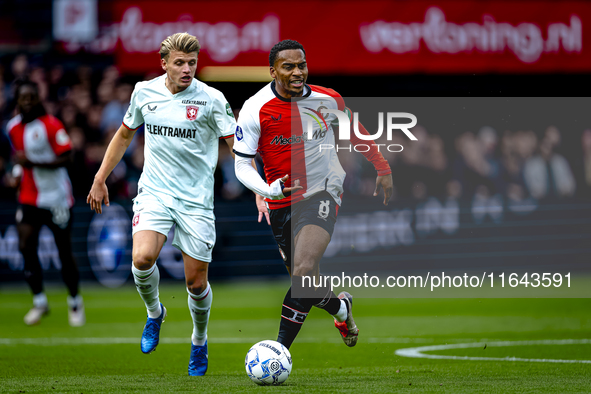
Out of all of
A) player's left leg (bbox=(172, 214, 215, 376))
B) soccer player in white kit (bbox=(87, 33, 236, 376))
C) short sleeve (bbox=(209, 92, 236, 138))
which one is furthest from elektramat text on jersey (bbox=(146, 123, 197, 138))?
player's left leg (bbox=(172, 214, 215, 376))

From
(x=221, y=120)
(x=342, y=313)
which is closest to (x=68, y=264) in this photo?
(x=221, y=120)

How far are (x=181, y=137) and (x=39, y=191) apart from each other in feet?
15.0

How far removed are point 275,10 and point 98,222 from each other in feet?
17.9

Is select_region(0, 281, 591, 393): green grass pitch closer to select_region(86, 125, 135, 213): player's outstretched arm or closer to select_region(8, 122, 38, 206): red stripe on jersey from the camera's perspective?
select_region(86, 125, 135, 213): player's outstretched arm

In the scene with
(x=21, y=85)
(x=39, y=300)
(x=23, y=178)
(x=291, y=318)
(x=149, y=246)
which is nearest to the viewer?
(x=291, y=318)

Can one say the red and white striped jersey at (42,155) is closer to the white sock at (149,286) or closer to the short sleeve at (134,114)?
the short sleeve at (134,114)

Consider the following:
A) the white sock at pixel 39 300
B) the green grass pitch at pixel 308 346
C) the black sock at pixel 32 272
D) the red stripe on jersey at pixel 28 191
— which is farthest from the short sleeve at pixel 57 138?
the green grass pitch at pixel 308 346

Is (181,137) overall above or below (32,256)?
above

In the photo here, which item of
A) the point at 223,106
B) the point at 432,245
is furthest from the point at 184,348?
the point at 432,245

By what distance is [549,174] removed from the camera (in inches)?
571

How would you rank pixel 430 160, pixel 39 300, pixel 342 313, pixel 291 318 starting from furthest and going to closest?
pixel 430 160, pixel 39 300, pixel 342 313, pixel 291 318

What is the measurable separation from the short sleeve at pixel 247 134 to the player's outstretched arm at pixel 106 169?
1.01 m

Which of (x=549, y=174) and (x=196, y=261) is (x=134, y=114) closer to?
(x=196, y=261)

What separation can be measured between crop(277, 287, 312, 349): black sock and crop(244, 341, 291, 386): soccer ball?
454mm
